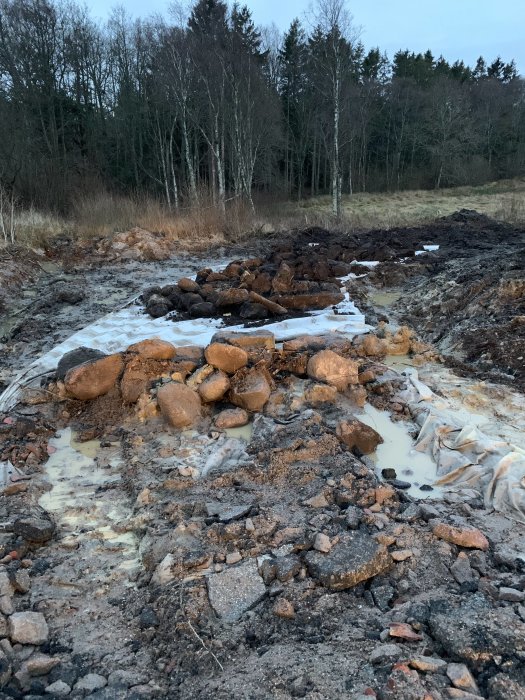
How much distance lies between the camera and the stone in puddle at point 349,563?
257 centimetres

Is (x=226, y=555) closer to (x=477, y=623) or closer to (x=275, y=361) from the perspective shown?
(x=477, y=623)

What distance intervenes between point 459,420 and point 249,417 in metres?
1.89

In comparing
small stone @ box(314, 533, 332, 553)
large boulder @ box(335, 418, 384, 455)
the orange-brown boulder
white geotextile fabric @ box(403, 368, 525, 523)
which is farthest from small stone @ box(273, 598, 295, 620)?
the orange-brown boulder

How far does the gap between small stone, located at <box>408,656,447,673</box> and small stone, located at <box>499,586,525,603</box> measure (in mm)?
610

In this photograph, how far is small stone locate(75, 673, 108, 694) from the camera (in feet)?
6.81

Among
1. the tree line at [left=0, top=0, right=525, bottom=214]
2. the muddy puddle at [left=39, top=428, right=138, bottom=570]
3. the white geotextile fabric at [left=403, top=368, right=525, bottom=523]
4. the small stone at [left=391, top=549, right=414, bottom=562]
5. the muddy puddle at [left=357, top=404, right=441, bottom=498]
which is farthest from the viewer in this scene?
the tree line at [left=0, top=0, right=525, bottom=214]

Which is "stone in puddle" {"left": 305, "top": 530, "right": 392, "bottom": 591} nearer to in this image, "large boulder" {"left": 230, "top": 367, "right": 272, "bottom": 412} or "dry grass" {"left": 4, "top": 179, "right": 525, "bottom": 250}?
"large boulder" {"left": 230, "top": 367, "right": 272, "bottom": 412}

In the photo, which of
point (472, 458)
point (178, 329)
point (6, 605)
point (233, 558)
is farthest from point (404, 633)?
point (178, 329)

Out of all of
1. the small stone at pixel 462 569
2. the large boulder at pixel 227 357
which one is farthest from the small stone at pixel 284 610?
the large boulder at pixel 227 357

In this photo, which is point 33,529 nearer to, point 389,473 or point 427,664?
point 427,664

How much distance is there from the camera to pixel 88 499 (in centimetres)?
363

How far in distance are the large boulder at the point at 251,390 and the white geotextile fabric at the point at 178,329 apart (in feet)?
4.55

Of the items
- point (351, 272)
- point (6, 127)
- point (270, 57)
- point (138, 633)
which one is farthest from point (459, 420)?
point (270, 57)

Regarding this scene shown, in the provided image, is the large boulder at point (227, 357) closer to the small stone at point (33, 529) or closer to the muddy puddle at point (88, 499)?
the muddy puddle at point (88, 499)
